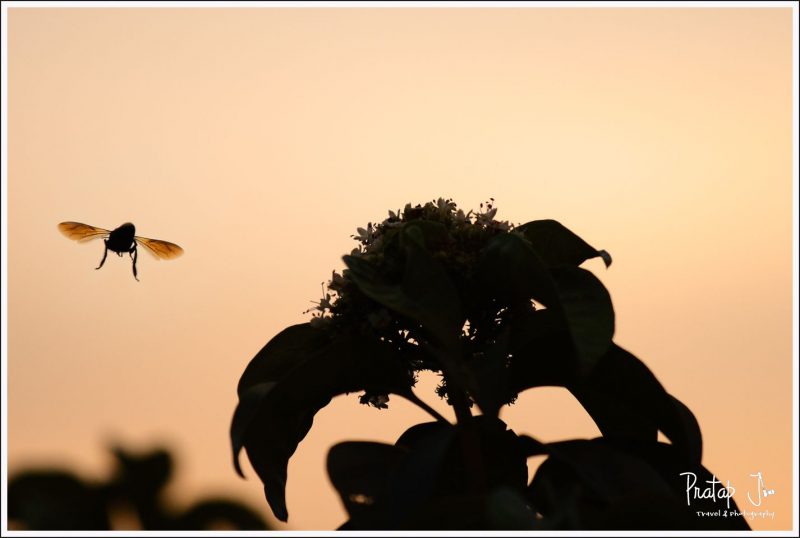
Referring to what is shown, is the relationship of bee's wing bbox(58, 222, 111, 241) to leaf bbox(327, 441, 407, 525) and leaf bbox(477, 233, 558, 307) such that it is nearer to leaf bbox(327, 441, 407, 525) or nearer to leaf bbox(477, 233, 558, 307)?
leaf bbox(327, 441, 407, 525)

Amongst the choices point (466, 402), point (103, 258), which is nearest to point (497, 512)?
point (466, 402)

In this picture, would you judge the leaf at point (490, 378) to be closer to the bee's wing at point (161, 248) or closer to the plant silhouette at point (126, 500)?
the plant silhouette at point (126, 500)

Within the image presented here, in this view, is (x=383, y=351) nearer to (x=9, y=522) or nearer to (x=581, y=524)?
(x=581, y=524)

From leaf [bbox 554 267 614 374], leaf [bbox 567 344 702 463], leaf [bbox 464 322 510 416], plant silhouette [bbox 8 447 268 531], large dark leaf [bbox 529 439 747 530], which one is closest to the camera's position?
plant silhouette [bbox 8 447 268 531]

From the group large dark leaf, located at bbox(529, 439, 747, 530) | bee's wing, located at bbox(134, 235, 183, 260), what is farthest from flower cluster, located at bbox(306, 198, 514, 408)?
bee's wing, located at bbox(134, 235, 183, 260)

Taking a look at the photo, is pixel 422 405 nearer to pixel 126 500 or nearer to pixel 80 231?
pixel 126 500
